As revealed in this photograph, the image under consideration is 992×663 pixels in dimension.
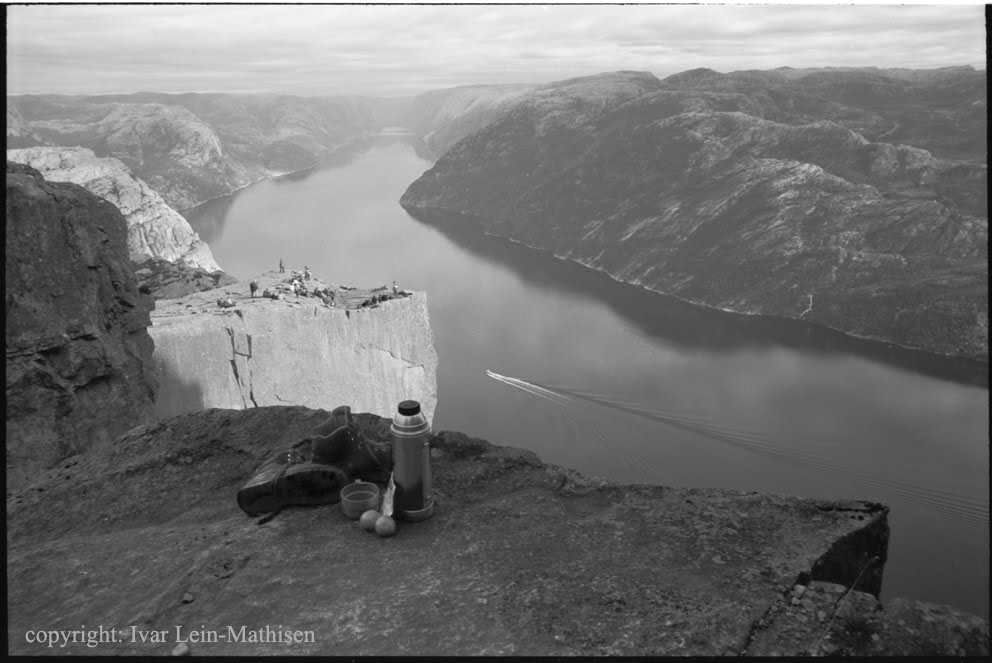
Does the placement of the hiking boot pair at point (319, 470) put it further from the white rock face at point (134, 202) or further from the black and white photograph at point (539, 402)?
the white rock face at point (134, 202)

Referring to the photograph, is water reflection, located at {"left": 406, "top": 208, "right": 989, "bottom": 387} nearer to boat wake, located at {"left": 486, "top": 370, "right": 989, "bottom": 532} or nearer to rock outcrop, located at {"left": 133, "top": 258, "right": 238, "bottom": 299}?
boat wake, located at {"left": 486, "top": 370, "right": 989, "bottom": 532}

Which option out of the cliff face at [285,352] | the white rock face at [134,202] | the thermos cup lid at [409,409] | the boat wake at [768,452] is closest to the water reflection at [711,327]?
the boat wake at [768,452]

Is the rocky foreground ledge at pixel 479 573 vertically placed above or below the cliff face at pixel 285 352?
above

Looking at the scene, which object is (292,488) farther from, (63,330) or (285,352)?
(285,352)

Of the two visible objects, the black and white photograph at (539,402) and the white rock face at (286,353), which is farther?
the white rock face at (286,353)

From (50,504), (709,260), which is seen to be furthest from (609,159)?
(50,504)

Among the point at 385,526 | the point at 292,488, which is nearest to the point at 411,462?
the point at 385,526

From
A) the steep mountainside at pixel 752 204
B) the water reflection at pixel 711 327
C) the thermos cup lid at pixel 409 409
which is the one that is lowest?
the water reflection at pixel 711 327
